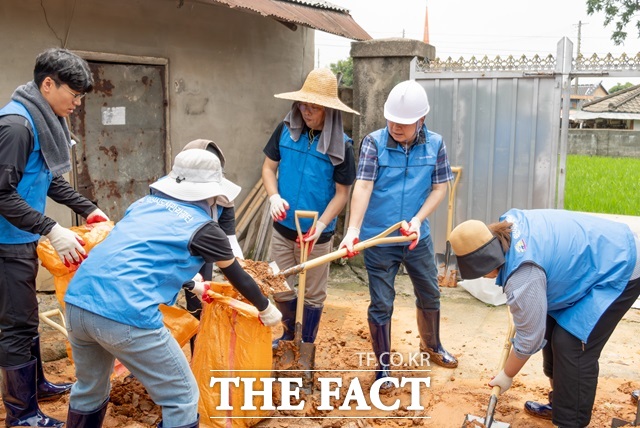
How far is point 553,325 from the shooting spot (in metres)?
3.41

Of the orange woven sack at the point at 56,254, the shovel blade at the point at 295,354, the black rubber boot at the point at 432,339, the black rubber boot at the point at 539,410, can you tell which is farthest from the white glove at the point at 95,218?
the black rubber boot at the point at 539,410

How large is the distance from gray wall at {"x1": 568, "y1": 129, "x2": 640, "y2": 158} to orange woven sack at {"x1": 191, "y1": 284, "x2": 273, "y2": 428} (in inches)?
933

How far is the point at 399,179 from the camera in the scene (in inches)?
165

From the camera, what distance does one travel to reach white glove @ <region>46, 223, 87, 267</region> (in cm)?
Result: 332

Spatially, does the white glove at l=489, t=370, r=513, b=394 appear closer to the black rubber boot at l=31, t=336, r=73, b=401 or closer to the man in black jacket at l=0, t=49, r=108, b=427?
the man in black jacket at l=0, t=49, r=108, b=427

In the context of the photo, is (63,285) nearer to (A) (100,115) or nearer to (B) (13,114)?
(B) (13,114)

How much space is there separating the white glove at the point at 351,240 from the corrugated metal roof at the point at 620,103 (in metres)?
24.4

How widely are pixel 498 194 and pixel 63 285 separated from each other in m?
4.18

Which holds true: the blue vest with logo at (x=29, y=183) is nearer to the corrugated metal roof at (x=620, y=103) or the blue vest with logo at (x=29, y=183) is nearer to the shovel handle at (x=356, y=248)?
the shovel handle at (x=356, y=248)

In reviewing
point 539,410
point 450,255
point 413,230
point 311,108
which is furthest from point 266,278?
point 450,255

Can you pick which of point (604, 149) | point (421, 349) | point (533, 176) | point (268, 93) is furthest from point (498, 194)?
point (604, 149)

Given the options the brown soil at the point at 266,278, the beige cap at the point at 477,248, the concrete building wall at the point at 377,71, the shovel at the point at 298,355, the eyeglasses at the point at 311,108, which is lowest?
the shovel at the point at 298,355

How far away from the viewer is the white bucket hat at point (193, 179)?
284cm

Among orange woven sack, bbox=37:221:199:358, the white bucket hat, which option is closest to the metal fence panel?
orange woven sack, bbox=37:221:199:358
